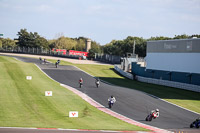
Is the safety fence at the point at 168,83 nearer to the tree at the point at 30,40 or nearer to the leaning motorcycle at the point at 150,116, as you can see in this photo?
the leaning motorcycle at the point at 150,116

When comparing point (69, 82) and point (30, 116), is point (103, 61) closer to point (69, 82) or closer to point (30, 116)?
point (69, 82)

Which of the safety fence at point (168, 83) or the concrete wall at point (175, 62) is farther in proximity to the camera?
the concrete wall at point (175, 62)

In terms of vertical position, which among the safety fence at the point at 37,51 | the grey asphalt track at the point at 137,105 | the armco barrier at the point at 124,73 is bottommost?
the grey asphalt track at the point at 137,105

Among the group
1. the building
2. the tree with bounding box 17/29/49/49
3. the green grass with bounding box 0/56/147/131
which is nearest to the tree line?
the tree with bounding box 17/29/49/49

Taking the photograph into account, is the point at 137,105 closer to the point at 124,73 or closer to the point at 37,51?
the point at 124,73

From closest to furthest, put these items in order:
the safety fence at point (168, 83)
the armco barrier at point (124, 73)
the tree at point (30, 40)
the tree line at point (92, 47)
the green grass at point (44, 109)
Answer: the green grass at point (44, 109), the safety fence at point (168, 83), the armco barrier at point (124, 73), the tree line at point (92, 47), the tree at point (30, 40)

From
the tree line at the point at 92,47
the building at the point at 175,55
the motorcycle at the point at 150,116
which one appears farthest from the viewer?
the tree line at the point at 92,47

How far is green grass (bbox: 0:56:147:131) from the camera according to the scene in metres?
26.5

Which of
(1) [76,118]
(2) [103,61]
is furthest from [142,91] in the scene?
(2) [103,61]

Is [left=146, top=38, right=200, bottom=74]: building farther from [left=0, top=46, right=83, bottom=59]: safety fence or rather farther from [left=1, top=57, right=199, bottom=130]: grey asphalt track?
[left=0, top=46, right=83, bottom=59]: safety fence

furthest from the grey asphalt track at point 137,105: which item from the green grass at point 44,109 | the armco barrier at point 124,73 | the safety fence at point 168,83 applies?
the armco barrier at point 124,73

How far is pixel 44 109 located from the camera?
32.2 m

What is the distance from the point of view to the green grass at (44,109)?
2647cm

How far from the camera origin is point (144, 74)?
67.2 meters
